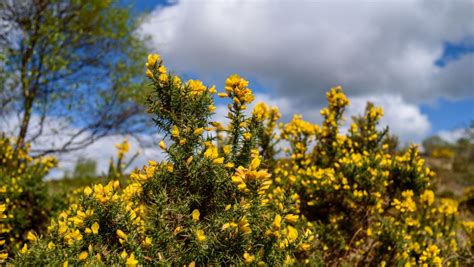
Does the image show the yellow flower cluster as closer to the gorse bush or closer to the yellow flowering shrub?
the gorse bush

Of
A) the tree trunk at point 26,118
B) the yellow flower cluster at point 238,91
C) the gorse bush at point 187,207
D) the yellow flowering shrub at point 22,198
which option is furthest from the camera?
the tree trunk at point 26,118

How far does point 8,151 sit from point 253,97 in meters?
5.64

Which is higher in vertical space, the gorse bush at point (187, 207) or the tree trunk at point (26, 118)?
the tree trunk at point (26, 118)

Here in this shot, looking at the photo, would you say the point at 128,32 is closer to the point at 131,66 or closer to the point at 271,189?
the point at 131,66

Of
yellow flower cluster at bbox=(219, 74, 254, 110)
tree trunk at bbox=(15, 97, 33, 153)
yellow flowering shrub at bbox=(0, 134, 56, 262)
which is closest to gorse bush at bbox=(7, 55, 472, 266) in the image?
yellow flower cluster at bbox=(219, 74, 254, 110)

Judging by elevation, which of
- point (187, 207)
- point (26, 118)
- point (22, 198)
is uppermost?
point (26, 118)

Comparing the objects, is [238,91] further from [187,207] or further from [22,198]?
[22,198]

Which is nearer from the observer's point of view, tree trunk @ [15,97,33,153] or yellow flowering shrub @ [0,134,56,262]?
yellow flowering shrub @ [0,134,56,262]

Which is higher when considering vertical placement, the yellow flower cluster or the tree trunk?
the tree trunk

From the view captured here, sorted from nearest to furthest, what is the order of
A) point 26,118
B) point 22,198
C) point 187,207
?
1. point 187,207
2. point 22,198
3. point 26,118

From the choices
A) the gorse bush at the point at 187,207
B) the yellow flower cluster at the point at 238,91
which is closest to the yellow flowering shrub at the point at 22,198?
the gorse bush at the point at 187,207

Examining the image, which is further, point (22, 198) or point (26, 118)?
point (26, 118)

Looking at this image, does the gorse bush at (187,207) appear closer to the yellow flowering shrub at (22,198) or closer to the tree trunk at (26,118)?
the yellow flowering shrub at (22,198)

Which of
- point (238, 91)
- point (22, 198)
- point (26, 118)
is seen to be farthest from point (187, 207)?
point (26, 118)
